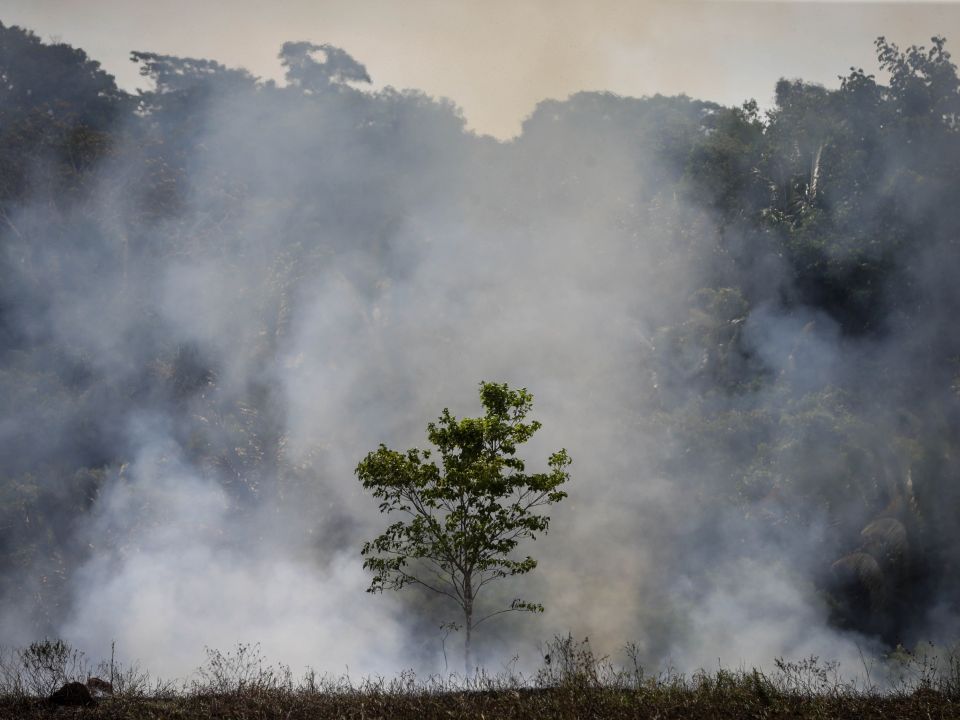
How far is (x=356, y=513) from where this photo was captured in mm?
33688

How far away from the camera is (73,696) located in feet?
42.7

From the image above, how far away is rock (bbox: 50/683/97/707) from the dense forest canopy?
1513 cm

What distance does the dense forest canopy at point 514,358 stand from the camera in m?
28.9

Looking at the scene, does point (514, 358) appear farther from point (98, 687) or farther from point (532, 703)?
point (532, 703)

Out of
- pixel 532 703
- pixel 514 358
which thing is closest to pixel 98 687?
pixel 532 703

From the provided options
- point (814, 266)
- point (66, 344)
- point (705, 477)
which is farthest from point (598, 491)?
point (66, 344)

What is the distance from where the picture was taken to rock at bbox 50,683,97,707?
13.0 meters

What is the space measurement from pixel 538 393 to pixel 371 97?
2631 cm

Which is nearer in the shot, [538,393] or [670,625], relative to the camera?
[670,625]

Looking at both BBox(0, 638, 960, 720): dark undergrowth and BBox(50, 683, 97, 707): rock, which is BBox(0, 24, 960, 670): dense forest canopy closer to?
BBox(0, 638, 960, 720): dark undergrowth

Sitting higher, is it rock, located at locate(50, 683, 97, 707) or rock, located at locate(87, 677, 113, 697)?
rock, located at locate(87, 677, 113, 697)

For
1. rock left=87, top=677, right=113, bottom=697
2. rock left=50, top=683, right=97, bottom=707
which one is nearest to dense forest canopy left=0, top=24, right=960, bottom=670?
rock left=87, top=677, right=113, bottom=697

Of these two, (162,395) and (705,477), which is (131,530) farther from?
(705,477)

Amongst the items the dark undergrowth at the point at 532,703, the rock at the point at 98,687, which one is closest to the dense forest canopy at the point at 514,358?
the rock at the point at 98,687
